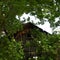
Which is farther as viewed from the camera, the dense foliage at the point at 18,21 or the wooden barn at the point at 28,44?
the wooden barn at the point at 28,44

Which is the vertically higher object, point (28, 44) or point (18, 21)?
point (18, 21)

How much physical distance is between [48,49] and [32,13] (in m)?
2.05

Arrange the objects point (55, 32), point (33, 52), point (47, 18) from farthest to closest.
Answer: point (33, 52)
point (55, 32)
point (47, 18)

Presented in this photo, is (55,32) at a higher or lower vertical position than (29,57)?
higher

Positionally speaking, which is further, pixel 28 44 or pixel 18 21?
pixel 28 44

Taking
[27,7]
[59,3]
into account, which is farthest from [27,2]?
[59,3]

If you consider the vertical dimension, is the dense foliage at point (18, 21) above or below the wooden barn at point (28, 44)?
above

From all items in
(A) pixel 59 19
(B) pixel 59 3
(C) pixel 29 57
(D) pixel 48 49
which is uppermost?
(B) pixel 59 3

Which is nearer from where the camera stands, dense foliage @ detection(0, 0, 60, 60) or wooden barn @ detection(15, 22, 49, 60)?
dense foliage @ detection(0, 0, 60, 60)

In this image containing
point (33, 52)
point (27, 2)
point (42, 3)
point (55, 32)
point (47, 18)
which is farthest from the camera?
point (33, 52)

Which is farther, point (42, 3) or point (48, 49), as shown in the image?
point (48, 49)

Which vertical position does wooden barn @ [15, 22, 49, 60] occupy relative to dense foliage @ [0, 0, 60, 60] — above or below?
below

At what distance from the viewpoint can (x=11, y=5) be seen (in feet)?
34.9

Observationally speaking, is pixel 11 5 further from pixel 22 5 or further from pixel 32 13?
pixel 32 13
